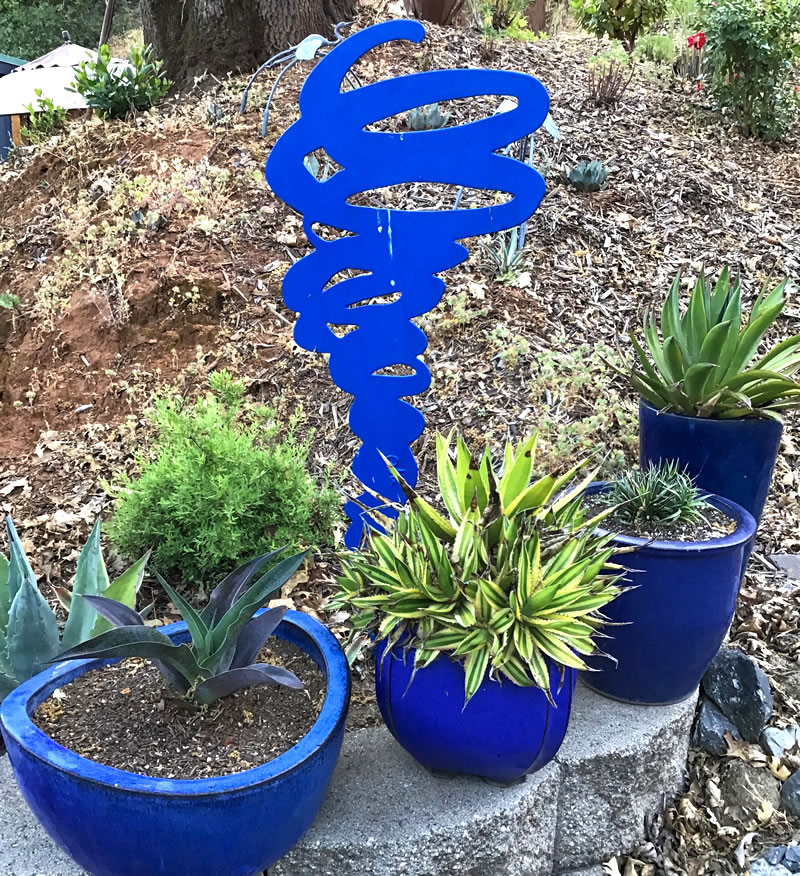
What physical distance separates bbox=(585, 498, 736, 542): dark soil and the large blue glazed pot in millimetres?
990

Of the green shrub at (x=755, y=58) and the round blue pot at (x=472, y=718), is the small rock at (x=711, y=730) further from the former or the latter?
the green shrub at (x=755, y=58)

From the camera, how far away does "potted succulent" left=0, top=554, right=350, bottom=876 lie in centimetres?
166

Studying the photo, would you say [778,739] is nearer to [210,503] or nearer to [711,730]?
[711,730]

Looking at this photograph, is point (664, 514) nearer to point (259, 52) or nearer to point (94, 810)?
point (94, 810)

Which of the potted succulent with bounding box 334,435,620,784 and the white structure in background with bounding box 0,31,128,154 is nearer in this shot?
the potted succulent with bounding box 334,435,620,784

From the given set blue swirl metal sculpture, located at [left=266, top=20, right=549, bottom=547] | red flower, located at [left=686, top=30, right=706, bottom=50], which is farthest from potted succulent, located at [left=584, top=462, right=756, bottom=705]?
red flower, located at [left=686, top=30, right=706, bottom=50]

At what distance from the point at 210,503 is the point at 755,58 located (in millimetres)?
5243

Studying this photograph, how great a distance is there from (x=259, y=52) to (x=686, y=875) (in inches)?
231

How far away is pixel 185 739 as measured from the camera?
187cm

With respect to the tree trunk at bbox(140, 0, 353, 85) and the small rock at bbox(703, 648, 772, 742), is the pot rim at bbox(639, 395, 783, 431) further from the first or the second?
the tree trunk at bbox(140, 0, 353, 85)

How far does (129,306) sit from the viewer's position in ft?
14.1

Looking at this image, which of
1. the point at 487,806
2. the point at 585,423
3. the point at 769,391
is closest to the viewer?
the point at 487,806

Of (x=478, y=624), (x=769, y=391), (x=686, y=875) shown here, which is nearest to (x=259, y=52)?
(x=769, y=391)

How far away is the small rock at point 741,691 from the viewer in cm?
258
